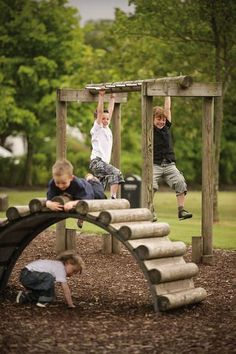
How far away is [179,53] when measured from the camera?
22.8 m

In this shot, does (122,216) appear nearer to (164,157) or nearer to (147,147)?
(147,147)

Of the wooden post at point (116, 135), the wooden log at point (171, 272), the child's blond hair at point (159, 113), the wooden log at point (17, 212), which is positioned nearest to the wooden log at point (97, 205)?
the wooden log at point (17, 212)

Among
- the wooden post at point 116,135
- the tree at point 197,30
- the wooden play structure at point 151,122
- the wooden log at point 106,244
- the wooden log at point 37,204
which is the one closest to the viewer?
the wooden log at point 37,204

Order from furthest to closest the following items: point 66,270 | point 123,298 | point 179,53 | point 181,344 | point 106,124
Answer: point 179,53 < point 106,124 < point 123,298 < point 66,270 < point 181,344

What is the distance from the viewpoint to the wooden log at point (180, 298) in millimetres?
9602

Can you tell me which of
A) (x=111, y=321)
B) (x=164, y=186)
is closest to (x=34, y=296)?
(x=111, y=321)

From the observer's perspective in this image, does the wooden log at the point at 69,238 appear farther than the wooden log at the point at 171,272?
Yes

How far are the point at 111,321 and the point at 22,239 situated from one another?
2.16 metres

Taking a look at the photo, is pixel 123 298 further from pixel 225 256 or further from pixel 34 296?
pixel 225 256

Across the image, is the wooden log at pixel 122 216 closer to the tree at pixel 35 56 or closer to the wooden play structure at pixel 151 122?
the wooden play structure at pixel 151 122

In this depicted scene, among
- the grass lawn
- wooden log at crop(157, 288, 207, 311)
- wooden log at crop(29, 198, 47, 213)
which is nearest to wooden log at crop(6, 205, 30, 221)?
wooden log at crop(29, 198, 47, 213)

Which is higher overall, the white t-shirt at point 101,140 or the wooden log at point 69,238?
the white t-shirt at point 101,140

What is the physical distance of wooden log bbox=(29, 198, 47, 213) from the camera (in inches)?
393

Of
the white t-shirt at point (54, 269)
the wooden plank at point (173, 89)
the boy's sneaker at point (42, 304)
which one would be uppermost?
the wooden plank at point (173, 89)
